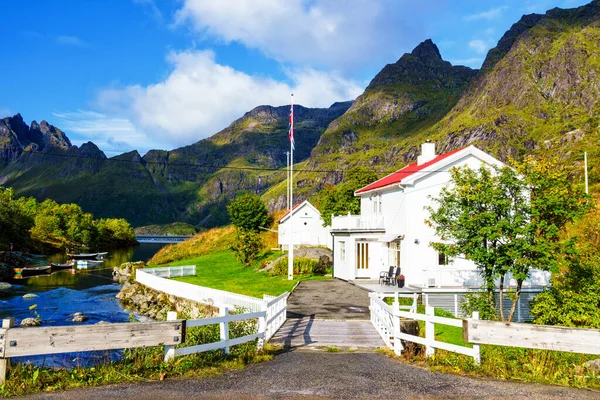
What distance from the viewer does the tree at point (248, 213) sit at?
68875 mm

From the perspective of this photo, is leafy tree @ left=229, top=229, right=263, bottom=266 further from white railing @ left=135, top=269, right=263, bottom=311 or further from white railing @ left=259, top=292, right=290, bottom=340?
white railing @ left=259, top=292, right=290, bottom=340

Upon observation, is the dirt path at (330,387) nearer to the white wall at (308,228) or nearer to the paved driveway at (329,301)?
the paved driveway at (329,301)

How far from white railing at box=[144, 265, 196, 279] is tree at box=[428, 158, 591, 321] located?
29.7 meters

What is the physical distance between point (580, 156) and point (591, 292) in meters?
122

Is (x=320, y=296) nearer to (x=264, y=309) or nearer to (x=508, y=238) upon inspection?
(x=508, y=238)

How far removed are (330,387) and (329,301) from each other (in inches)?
642

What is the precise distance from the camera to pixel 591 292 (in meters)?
15.8

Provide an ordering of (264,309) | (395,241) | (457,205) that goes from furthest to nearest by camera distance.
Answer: (395,241) < (457,205) < (264,309)

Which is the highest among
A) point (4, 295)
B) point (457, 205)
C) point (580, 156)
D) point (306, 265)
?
point (580, 156)

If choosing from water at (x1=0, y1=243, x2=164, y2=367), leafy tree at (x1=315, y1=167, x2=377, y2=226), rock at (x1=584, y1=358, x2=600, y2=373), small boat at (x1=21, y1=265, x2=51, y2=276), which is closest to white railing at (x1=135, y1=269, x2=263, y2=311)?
water at (x1=0, y1=243, x2=164, y2=367)

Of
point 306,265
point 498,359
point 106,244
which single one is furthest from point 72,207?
point 498,359

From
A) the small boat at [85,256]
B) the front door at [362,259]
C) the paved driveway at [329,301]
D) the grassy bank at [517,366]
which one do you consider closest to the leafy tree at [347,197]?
the front door at [362,259]

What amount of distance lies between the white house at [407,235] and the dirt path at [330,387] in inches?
625

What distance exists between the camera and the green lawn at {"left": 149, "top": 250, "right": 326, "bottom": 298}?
30406 mm
